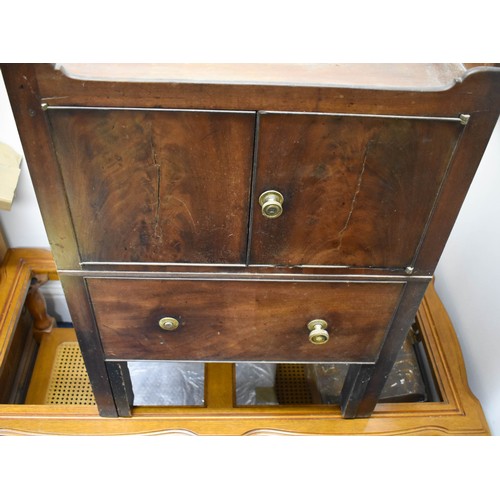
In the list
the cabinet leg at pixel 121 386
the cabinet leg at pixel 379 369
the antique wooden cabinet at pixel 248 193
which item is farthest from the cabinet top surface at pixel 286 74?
the cabinet leg at pixel 121 386

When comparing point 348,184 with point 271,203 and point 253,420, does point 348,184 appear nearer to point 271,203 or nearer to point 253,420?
point 271,203

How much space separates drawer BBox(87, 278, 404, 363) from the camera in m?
0.73

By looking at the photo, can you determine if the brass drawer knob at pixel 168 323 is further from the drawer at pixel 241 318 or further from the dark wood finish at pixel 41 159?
the dark wood finish at pixel 41 159

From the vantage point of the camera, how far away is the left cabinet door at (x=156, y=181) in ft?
1.85

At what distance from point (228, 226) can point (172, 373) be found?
0.62m

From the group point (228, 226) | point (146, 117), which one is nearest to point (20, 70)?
point (146, 117)

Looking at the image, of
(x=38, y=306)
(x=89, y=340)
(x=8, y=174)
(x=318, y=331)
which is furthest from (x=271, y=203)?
(x=38, y=306)

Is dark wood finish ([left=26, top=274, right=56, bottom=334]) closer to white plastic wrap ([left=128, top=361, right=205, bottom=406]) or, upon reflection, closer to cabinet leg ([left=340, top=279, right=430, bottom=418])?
white plastic wrap ([left=128, top=361, right=205, bottom=406])

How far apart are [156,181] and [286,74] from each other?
0.18 meters

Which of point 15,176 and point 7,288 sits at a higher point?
point 15,176

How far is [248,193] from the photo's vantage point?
2.04 ft

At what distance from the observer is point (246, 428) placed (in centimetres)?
95

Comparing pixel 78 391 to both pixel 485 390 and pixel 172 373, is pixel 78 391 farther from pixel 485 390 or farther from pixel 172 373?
pixel 485 390

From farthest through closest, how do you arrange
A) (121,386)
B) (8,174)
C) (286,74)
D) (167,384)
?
1. (167,384)
2. (8,174)
3. (121,386)
4. (286,74)
